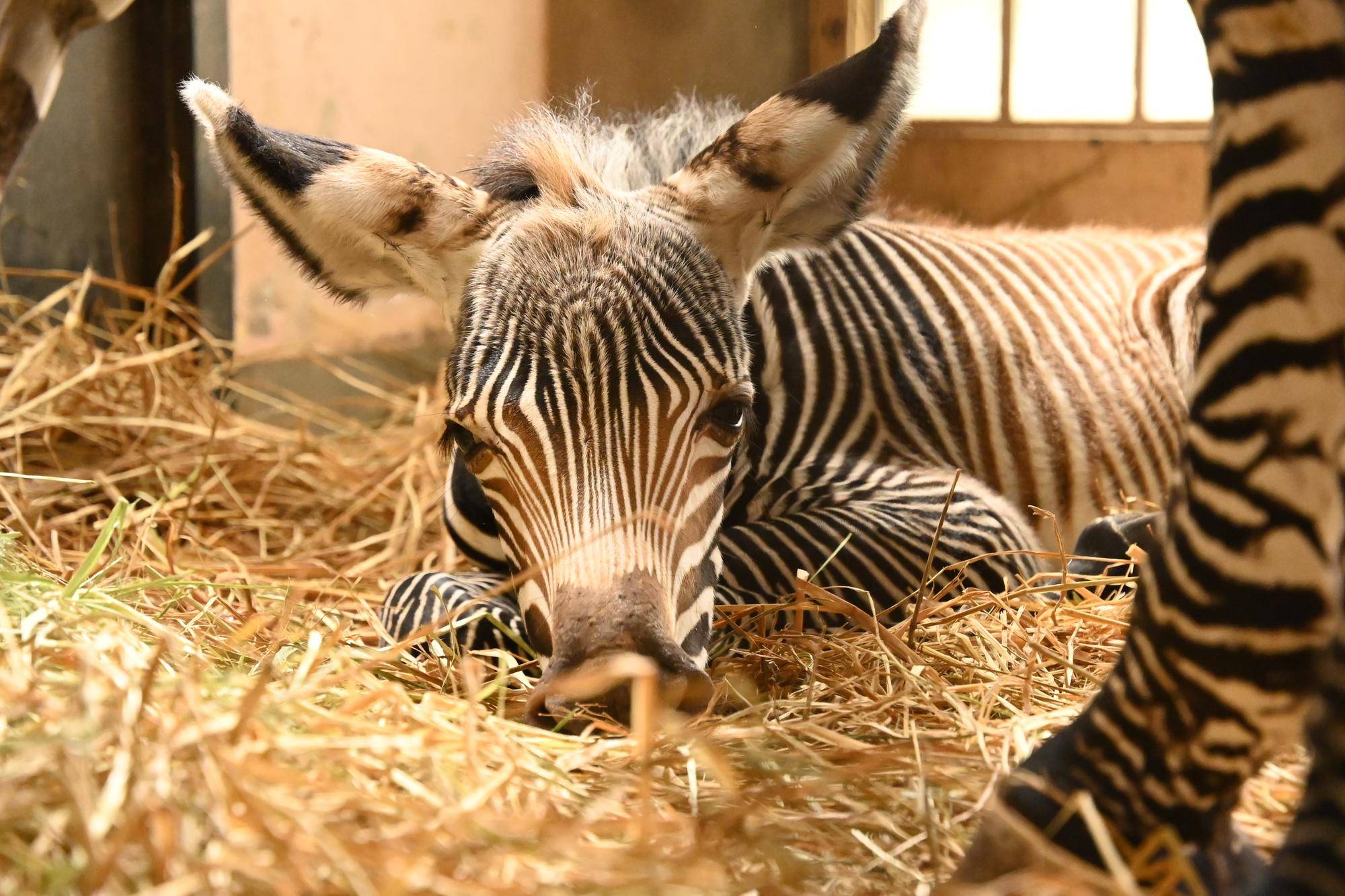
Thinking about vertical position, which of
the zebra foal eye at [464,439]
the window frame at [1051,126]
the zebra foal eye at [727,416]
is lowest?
the zebra foal eye at [464,439]

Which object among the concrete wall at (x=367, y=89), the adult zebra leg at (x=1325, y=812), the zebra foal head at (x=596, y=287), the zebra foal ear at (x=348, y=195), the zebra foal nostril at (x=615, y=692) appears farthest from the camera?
the concrete wall at (x=367, y=89)

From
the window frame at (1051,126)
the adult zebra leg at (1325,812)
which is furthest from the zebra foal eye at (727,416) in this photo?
the window frame at (1051,126)

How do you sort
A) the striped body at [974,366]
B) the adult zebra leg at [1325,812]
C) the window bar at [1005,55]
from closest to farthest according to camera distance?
the adult zebra leg at [1325,812], the striped body at [974,366], the window bar at [1005,55]

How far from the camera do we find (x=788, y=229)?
10.7 feet

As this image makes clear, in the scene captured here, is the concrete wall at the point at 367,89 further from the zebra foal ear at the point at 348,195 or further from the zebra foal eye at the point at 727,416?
the zebra foal eye at the point at 727,416

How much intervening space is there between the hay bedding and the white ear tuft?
2.94 feet

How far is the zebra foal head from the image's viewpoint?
99.5 inches

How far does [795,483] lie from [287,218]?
1548mm

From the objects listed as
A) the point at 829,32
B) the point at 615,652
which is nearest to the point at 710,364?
the point at 615,652

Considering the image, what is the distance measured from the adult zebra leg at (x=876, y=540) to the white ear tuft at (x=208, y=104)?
1575mm

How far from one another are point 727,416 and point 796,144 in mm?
684

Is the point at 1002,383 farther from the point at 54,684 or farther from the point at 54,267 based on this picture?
the point at 54,267

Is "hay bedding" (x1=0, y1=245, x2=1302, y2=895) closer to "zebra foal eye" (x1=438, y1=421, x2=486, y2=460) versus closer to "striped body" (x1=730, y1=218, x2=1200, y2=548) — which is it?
"zebra foal eye" (x1=438, y1=421, x2=486, y2=460)

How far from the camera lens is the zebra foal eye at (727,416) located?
276 cm
